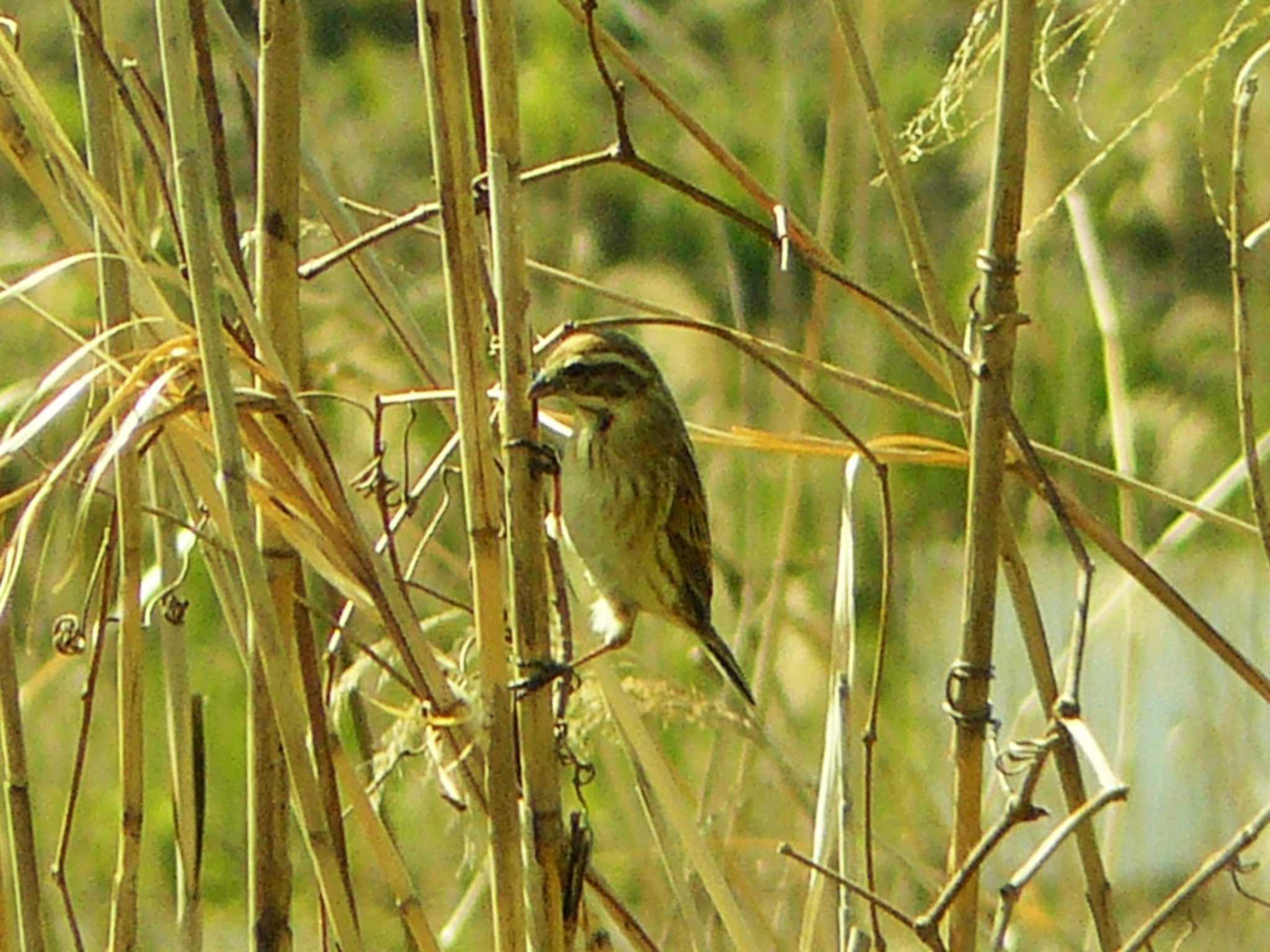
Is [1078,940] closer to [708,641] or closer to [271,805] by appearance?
[708,641]

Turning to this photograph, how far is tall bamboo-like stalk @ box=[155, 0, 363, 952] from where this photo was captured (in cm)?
151

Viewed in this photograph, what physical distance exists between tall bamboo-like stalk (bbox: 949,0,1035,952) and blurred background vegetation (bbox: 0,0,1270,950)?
0.22 metres

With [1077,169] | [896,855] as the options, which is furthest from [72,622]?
[1077,169]

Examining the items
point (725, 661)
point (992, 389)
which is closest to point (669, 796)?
point (992, 389)

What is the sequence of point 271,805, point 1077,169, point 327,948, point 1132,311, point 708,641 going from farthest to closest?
point 1132,311 → point 1077,169 → point 708,641 → point 327,948 → point 271,805

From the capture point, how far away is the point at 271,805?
5.73 feet

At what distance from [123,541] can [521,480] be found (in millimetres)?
393

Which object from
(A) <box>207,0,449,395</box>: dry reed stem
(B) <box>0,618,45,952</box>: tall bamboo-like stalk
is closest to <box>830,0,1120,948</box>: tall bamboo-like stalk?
(A) <box>207,0,449,395</box>: dry reed stem

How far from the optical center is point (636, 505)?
95.9 inches

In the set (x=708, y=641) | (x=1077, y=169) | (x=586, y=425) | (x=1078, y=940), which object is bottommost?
(x=1078, y=940)

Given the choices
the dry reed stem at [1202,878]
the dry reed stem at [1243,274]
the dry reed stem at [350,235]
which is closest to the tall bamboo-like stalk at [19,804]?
the dry reed stem at [350,235]

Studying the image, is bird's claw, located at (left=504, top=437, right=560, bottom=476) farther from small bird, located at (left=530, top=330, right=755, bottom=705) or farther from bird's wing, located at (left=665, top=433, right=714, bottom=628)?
bird's wing, located at (left=665, top=433, right=714, bottom=628)

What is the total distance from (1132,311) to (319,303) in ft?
10.2

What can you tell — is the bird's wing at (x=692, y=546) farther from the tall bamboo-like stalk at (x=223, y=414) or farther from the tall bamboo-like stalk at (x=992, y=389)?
the tall bamboo-like stalk at (x=223, y=414)
